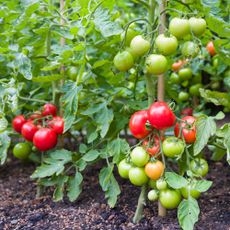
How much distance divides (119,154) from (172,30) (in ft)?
1.65

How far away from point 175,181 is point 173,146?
116 mm

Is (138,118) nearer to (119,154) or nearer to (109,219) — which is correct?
(119,154)

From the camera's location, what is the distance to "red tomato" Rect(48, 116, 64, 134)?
5.81 feet

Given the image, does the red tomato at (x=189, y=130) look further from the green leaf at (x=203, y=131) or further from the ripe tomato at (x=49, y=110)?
the ripe tomato at (x=49, y=110)

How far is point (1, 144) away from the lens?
1769 mm

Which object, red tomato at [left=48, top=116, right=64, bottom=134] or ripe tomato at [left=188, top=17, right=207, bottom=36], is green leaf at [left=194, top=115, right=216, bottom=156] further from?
red tomato at [left=48, top=116, right=64, bottom=134]

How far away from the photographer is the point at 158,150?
1.48 metres

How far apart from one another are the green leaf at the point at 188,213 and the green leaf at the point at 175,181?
5 cm

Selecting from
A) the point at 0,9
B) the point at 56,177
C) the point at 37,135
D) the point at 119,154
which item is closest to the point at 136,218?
the point at 119,154

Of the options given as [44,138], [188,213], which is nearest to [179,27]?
[188,213]

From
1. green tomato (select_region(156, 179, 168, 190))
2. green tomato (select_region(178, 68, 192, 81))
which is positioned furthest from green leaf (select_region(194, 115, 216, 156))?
green tomato (select_region(178, 68, 192, 81))

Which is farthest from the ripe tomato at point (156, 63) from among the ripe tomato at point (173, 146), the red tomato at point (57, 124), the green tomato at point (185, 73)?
the green tomato at point (185, 73)

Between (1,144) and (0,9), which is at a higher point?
(0,9)

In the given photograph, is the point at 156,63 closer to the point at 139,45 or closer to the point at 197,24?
the point at 139,45
